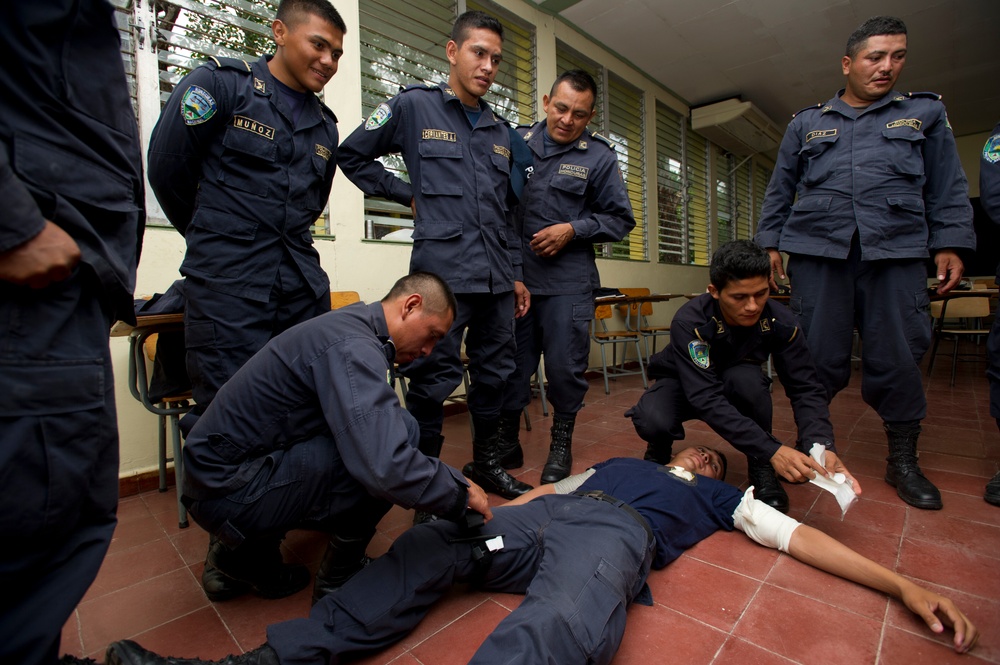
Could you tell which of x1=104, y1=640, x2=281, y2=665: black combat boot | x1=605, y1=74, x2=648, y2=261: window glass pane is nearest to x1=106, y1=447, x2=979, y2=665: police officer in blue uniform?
x1=104, y1=640, x2=281, y2=665: black combat boot

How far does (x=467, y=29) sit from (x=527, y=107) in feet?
8.62

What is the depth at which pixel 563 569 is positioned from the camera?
116cm

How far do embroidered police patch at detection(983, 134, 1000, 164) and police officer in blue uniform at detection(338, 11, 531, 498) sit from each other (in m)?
1.88

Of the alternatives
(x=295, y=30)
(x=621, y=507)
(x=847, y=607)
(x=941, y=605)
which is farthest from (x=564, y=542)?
(x=295, y=30)

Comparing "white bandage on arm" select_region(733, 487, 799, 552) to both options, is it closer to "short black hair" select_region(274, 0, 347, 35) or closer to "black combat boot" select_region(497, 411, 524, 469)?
"black combat boot" select_region(497, 411, 524, 469)

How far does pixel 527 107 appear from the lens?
4.48m

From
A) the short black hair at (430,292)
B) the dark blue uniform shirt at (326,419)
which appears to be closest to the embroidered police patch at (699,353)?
the short black hair at (430,292)

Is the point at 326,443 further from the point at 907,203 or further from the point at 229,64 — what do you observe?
the point at 907,203

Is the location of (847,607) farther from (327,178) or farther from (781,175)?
(327,178)

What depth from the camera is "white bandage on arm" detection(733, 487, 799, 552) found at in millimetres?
1537

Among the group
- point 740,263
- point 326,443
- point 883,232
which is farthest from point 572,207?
point 326,443

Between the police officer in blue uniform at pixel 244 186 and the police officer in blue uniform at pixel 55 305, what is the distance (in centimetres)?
70

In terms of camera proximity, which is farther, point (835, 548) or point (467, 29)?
point (467, 29)

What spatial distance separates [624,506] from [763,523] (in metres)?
0.49
